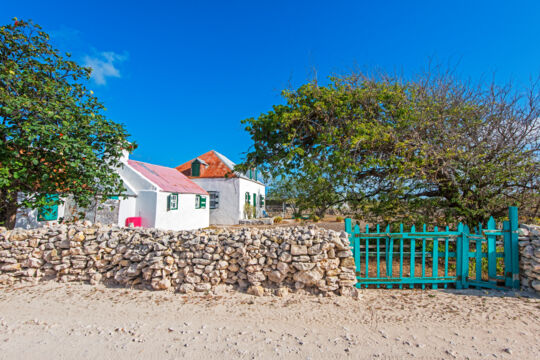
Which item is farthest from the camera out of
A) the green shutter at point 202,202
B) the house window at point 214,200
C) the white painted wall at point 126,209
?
the house window at point 214,200

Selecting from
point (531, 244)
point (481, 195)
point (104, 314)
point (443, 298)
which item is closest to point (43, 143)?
point (104, 314)

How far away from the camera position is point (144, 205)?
13344 mm

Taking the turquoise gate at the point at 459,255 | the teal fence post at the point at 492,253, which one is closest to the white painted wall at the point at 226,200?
the turquoise gate at the point at 459,255

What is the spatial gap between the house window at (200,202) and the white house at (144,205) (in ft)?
1.36

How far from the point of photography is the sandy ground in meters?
3.23

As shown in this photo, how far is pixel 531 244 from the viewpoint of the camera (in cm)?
488

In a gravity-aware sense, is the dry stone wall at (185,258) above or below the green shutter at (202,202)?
below

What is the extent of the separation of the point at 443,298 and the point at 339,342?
2.51m

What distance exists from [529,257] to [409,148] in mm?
2943

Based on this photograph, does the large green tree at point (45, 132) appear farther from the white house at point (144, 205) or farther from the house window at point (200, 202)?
the house window at point (200, 202)

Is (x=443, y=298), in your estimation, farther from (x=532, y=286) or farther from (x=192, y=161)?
(x=192, y=161)

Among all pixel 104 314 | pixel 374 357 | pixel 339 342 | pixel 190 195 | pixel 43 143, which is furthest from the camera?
pixel 190 195

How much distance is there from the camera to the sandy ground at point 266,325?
323 cm

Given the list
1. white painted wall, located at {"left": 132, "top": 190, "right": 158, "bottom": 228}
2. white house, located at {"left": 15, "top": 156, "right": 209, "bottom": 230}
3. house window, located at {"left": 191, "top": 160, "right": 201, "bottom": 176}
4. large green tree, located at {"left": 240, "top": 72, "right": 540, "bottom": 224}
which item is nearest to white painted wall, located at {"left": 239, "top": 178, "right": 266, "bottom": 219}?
house window, located at {"left": 191, "top": 160, "right": 201, "bottom": 176}
